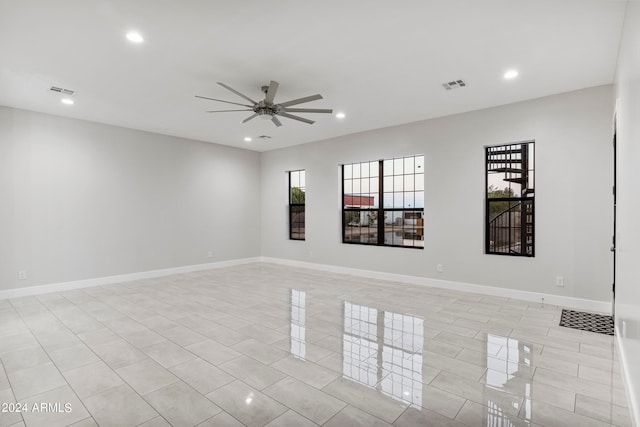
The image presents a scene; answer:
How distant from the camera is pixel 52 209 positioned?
17.9ft

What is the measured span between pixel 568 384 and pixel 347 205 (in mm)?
5120

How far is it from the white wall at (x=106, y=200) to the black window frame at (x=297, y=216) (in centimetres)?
122

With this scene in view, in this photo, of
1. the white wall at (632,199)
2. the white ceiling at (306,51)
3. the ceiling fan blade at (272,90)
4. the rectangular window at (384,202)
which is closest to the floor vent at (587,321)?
the white wall at (632,199)

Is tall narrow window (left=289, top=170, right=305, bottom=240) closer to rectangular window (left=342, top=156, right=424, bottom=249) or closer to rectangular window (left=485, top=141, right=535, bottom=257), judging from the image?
rectangular window (left=342, top=156, right=424, bottom=249)

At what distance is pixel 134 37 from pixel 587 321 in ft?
18.8

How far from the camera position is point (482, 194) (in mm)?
5230

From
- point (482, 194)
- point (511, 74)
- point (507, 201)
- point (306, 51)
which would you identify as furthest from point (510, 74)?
point (306, 51)

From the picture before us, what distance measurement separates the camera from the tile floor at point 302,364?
2.12m

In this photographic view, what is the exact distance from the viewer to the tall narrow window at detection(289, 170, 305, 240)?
26.7ft

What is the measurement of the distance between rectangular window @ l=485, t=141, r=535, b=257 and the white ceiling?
925 millimetres

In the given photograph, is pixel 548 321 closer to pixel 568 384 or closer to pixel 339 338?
pixel 568 384

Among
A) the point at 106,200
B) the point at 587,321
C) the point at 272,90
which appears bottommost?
the point at 587,321

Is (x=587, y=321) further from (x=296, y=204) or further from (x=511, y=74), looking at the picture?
(x=296, y=204)

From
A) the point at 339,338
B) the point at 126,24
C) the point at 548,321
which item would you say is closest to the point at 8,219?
the point at 126,24
